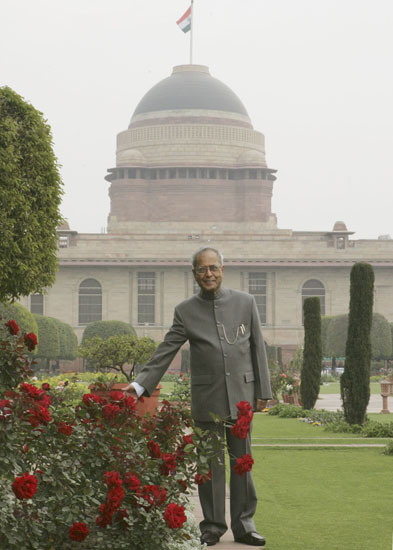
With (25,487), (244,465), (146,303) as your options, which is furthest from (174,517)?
(146,303)

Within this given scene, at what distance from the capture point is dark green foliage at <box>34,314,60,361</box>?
4800 centimetres

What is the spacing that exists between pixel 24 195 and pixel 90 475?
53.1 feet

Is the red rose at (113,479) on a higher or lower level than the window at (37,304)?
lower

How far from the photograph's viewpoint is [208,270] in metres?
5.90

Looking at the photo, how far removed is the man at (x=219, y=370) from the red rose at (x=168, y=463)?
0.85m

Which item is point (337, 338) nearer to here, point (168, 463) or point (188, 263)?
point (188, 263)

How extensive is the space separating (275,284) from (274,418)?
39.4 metres

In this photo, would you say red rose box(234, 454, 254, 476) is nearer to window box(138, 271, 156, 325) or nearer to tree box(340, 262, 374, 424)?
tree box(340, 262, 374, 424)

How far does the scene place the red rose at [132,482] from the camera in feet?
15.3

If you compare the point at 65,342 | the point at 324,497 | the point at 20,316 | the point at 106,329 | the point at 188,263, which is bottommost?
the point at 324,497

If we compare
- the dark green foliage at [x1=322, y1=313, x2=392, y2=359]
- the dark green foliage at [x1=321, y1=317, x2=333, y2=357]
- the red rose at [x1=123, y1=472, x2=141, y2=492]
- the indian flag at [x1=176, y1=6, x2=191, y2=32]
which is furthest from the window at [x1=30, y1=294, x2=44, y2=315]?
the red rose at [x1=123, y1=472, x2=141, y2=492]

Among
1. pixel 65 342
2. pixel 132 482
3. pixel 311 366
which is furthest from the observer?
pixel 65 342

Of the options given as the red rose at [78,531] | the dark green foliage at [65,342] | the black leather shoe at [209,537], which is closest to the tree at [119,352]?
the black leather shoe at [209,537]

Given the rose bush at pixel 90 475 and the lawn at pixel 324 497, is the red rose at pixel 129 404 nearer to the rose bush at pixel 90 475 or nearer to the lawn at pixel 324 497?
the rose bush at pixel 90 475
